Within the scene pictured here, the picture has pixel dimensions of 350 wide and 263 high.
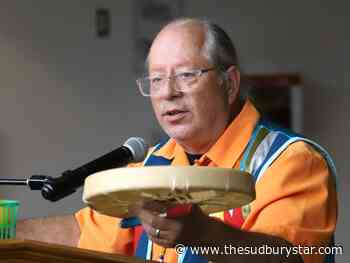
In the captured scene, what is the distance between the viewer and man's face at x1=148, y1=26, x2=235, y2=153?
248cm

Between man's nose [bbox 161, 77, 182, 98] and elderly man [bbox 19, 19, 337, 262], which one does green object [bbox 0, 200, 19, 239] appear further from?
man's nose [bbox 161, 77, 182, 98]

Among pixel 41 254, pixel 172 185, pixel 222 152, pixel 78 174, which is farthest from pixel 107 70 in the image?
pixel 172 185

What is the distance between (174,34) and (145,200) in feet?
3.12

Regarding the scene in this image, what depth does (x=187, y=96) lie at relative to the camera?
2492mm

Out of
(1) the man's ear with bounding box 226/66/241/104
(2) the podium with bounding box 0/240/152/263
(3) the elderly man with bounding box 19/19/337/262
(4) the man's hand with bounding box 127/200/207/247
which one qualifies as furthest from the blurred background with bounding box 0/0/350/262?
(4) the man's hand with bounding box 127/200/207/247

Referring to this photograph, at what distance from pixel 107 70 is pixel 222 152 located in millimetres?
2409

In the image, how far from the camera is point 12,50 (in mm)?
4551

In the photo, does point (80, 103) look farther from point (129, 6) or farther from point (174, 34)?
point (174, 34)

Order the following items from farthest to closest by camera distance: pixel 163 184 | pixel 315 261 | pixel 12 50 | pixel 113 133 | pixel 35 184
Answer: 1. pixel 113 133
2. pixel 12 50
3. pixel 315 261
4. pixel 35 184
5. pixel 163 184

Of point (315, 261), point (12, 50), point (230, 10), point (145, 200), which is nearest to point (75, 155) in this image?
point (12, 50)

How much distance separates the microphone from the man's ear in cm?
51

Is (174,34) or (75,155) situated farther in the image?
(75,155)

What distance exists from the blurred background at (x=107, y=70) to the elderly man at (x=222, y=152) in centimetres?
195

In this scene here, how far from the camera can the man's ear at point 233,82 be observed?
8.58 feet
